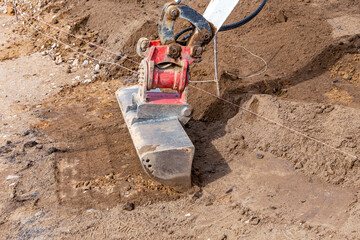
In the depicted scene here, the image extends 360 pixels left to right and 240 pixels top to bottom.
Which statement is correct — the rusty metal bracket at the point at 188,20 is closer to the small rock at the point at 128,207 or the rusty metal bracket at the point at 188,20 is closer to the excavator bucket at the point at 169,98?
the excavator bucket at the point at 169,98

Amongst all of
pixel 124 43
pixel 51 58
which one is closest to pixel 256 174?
pixel 124 43

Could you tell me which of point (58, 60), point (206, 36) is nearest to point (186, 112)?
point (206, 36)

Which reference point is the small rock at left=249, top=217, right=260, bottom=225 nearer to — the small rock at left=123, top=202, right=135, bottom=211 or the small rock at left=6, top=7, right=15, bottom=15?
the small rock at left=123, top=202, right=135, bottom=211

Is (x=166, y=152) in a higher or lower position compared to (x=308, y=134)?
lower

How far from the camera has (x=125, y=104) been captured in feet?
15.8

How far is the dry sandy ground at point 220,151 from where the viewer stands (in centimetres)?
358

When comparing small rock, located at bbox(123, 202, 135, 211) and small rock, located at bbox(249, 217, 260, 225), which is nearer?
small rock, located at bbox(249, 217, 260, 225)

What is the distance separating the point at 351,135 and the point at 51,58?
17.8 feet

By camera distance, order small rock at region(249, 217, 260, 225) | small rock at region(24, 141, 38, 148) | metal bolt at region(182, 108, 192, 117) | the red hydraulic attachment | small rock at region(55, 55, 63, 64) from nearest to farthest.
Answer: small rock at region(249, 217, 260, 225) < the red hydraulic attachment < metal bolt at region(182, 108, 192, 117) < small rock at region(24, 141, 38, 148) < small rock at region(55, 55, 63, 64)

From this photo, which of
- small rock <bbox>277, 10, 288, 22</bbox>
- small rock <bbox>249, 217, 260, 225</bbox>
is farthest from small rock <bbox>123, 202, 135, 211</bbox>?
small rock <bbox>277, 10, 288, 22</bbox>

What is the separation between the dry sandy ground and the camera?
3.58m

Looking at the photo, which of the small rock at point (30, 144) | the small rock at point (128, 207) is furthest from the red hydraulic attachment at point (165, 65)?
the small rock at point (30, 144)

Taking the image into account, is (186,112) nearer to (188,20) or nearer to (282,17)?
(188,20)

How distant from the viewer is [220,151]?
14.9 ft
